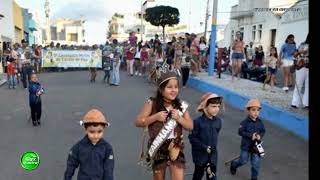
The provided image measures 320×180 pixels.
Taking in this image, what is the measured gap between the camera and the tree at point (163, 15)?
141ft

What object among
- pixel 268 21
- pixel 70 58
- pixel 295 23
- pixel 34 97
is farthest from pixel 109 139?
pixel 268 21

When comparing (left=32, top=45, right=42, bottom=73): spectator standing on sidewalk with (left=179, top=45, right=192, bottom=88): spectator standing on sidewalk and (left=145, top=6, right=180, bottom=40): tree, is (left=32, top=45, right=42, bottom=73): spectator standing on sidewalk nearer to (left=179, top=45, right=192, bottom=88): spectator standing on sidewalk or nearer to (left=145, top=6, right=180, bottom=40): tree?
(left=179, top=45, right=192, bottom=88): spectator standing on sidewalk

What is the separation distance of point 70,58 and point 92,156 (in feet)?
71.6

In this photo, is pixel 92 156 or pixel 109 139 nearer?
pixel 92 156

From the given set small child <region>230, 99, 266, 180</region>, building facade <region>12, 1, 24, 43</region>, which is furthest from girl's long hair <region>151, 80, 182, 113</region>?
building facade <region>12, 1, 24, 43</region>

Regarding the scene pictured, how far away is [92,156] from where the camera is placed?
3.57 metres

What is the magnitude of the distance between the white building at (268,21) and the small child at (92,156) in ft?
89.3

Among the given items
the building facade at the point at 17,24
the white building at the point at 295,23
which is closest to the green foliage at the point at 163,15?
the white building at the point at 295,23

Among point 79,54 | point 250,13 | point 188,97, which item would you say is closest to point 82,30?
point 250,13

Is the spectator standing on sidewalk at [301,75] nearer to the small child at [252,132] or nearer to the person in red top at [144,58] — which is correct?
the small child at [252,132]

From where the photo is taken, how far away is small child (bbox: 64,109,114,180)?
11.7 feet

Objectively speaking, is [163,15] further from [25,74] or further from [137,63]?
[25,74]

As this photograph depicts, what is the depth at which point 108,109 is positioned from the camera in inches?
435
